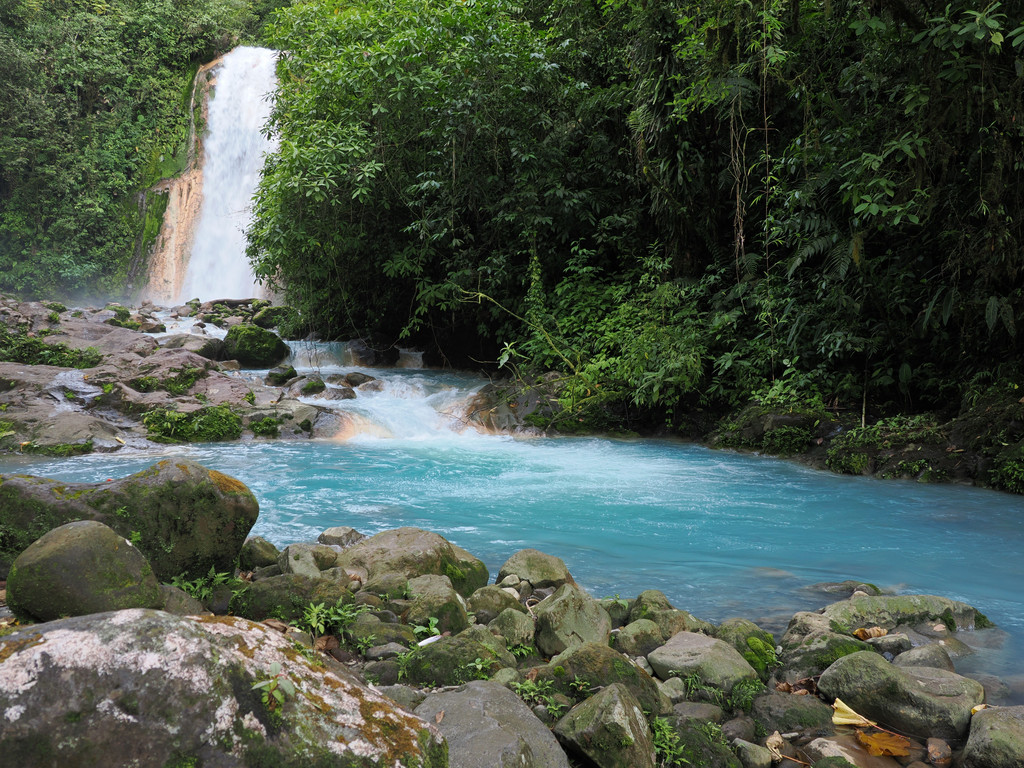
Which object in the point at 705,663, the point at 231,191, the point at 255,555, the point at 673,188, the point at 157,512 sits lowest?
the point at 255,555

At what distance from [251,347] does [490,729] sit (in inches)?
514

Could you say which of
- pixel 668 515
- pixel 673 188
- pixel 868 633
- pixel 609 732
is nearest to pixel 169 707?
pixel 609 732

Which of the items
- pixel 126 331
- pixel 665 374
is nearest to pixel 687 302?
pixel 665 374

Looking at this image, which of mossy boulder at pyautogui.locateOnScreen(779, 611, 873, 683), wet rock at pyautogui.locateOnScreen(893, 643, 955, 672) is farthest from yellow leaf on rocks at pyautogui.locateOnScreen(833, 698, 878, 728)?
wet rock at pyautogui.locateOnScreen(893, 643, 955, 672)

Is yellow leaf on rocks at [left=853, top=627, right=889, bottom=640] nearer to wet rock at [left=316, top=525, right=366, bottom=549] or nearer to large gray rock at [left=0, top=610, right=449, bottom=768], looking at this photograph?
large gray rock at [left=0, top=610, right=449, bottom=768]

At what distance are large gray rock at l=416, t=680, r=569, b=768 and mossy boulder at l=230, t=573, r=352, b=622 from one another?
1126mm

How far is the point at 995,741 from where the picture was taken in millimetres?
2430

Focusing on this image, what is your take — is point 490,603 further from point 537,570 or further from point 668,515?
point 668,515

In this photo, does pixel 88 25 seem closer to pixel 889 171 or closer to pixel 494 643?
pixel 889 171

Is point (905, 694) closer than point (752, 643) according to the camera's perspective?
Yes

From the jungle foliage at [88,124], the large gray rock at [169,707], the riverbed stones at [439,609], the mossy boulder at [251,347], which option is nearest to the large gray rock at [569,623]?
the riverbed stones at [439,609]

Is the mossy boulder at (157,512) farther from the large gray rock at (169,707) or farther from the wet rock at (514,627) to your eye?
the large gray rock at (169,707)

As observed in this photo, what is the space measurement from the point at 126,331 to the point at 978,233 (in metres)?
13.1

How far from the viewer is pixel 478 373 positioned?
14273 mm
